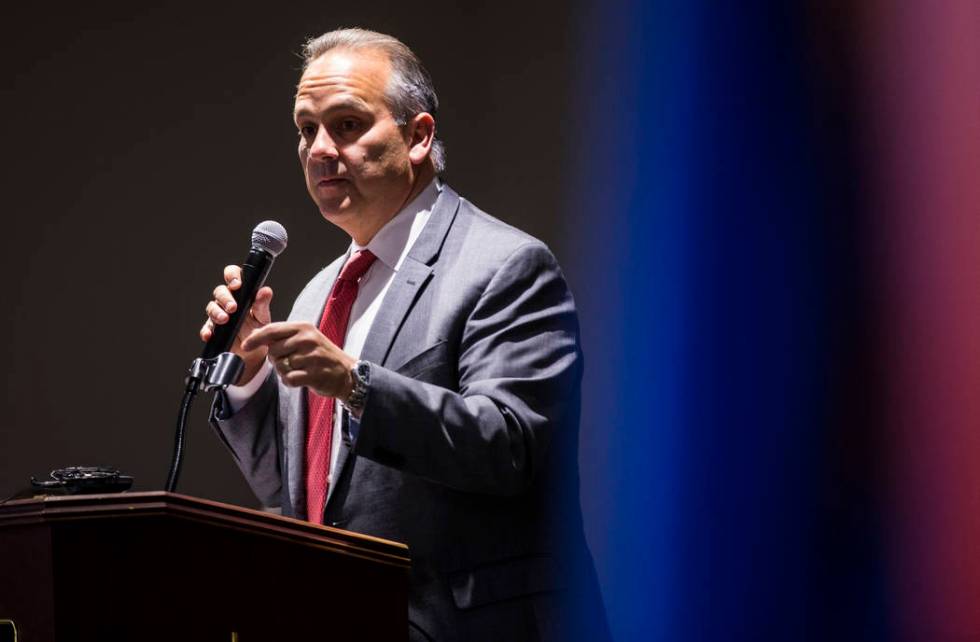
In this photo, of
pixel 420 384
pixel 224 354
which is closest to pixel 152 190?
pixel 224 354

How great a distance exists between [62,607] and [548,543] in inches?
33.8

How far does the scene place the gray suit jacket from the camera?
1.81 metres

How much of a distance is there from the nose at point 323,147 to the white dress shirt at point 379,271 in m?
0.16

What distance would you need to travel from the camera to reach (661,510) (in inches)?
123

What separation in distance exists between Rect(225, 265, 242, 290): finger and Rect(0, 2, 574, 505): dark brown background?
1.63 m

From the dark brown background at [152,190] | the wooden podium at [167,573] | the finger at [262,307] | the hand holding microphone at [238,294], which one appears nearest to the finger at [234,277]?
the hand holding microphone at [238,294]

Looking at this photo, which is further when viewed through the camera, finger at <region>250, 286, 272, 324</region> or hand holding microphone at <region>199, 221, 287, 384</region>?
finger at <region>250, 286, 272, 324</region>

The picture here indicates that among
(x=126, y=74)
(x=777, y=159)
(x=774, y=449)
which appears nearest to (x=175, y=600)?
(x=774, y=449)

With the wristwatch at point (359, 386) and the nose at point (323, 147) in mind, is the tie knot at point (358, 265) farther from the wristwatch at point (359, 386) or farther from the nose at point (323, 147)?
the wristwatch at point (359, 386)

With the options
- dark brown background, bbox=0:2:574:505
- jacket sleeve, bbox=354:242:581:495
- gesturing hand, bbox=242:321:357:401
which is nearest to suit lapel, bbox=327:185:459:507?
jacket sleeve, bbox=354:242:581:495

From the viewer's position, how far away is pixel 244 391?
2254 mm

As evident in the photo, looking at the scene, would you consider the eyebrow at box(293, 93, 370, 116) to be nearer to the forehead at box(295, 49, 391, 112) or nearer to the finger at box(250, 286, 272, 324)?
the forehead at box(295, 49, 391, 112)

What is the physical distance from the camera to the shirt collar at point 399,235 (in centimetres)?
228

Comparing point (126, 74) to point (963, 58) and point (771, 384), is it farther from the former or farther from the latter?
point (963, 58)
